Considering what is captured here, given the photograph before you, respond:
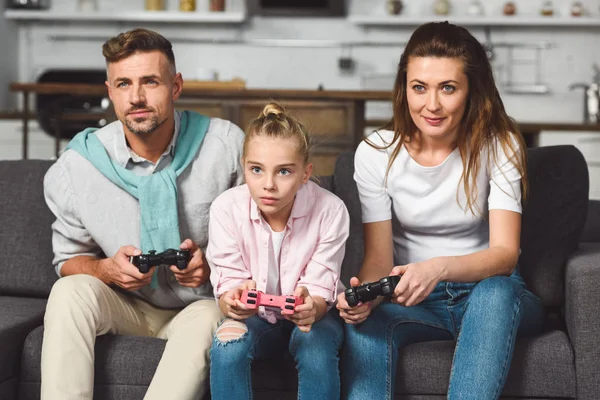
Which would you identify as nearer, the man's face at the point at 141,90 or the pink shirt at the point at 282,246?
the pink shirt at the point at 282,246

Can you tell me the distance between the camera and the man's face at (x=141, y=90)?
192 centimetres

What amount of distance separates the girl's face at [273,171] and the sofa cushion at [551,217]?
61 cm

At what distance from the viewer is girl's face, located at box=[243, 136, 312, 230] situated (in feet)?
5.50

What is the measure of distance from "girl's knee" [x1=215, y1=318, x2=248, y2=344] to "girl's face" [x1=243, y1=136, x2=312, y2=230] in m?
0.24

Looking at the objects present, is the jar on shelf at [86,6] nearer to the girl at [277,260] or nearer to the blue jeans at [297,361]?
the girl at [277,260]

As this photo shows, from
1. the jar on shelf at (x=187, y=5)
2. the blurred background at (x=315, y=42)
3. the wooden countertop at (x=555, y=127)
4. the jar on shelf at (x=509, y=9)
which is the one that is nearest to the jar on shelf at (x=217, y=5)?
the blurred background at (x=315, y=42)

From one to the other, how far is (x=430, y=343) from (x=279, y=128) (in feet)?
1.86

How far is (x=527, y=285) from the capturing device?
2047mm

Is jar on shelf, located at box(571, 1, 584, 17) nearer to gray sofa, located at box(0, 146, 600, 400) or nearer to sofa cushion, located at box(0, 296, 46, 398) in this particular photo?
gray sofa, located at box(0, 146, 600, 400)

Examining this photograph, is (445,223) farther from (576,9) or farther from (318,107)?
(576,9)

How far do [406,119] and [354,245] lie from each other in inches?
16.9

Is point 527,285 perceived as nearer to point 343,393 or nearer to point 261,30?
point 343,393

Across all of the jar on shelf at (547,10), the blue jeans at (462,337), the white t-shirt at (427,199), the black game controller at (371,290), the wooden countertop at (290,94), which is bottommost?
the blue jeans at (462,337)

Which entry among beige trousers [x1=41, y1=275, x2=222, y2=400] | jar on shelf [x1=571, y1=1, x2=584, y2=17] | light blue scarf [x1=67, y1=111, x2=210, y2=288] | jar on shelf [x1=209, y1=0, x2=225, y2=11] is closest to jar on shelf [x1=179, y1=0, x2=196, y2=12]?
jar on shelf [x1=209, y1=0, x2=225, y2=11]
